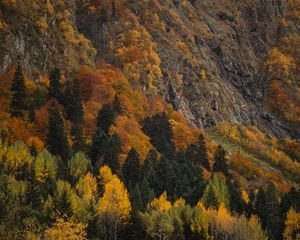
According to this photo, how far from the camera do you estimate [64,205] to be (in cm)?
7938

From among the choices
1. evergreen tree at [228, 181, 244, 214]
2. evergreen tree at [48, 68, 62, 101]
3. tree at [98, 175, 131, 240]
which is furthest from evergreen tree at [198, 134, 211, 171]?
tree at [98, 175, 131, 240]

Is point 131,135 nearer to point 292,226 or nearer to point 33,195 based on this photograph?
point 292,226

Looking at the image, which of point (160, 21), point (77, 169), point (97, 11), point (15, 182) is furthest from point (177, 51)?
point (15, 182)

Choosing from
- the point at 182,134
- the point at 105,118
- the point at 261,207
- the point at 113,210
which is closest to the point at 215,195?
the point at 261,207

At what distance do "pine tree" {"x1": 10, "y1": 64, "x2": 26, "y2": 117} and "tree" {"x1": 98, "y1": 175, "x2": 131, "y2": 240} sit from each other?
31.2 meters

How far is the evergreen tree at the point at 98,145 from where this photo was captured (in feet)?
370

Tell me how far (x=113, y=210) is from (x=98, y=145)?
33.7 meters

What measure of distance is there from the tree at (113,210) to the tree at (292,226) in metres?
29.9

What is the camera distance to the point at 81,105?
12312 cm

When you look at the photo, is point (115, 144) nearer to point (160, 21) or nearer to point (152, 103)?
point (152, 103)

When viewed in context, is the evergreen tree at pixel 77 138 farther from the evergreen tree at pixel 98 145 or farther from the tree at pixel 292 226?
the tree at pixel 292 226

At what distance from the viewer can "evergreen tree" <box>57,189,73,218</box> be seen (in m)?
79.1

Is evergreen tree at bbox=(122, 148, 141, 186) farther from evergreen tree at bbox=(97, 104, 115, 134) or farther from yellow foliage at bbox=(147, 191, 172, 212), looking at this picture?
yellow foliage at bbox=(147, 191, 172, 212)

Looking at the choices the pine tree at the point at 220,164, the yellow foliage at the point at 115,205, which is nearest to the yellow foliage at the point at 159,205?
the yellow foliage at the point at 115,205
